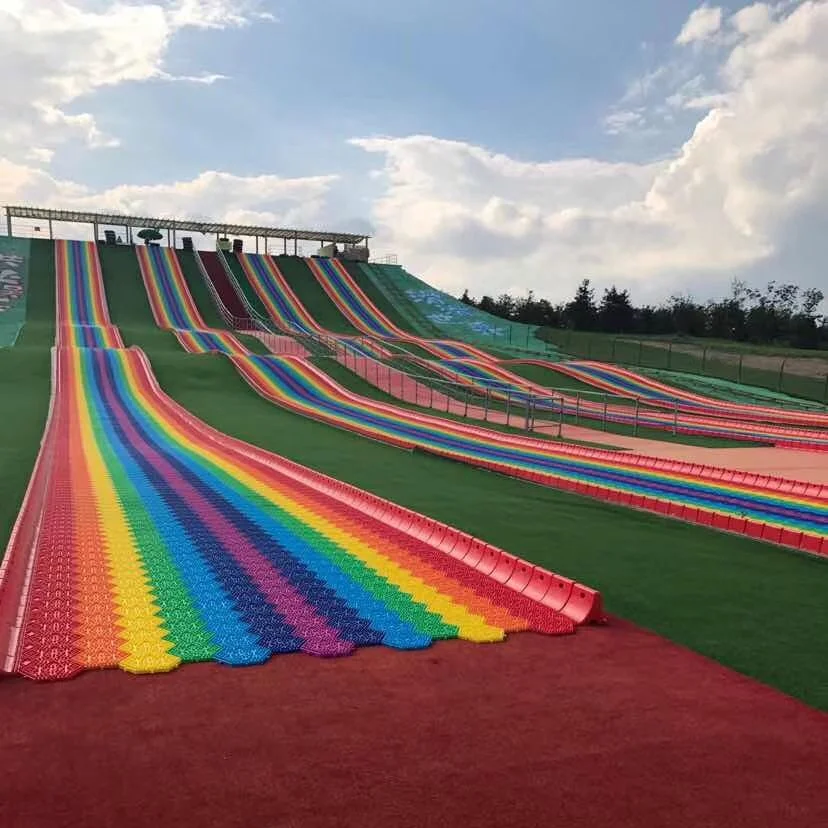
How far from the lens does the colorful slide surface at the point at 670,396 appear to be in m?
17.8

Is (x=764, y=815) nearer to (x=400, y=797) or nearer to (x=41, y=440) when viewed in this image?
(x=400, y=797)

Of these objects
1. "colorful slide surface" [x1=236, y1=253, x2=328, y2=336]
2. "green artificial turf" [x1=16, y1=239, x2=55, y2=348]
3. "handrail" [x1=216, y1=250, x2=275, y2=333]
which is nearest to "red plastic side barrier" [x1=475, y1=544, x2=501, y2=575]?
"green artificial turf" [x1=16, y1=239, x2=55, y2=348]

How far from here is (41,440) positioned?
1301 cm

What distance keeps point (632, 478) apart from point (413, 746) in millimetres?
6890

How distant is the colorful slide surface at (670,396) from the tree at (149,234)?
32.0m

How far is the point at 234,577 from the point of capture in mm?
5113

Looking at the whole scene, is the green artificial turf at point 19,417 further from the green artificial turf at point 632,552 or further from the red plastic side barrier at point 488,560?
the red plastic side barrier at point 488,560

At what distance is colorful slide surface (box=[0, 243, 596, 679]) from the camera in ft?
13.0

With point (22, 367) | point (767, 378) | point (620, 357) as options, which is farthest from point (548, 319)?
point (22, 367)

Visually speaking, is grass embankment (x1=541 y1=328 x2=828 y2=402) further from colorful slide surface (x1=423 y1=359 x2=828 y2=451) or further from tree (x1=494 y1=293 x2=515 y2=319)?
tree (x1=494 y1=293 x2=515 y2=319)

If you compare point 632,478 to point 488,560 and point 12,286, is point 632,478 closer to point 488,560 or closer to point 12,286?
point 488,560

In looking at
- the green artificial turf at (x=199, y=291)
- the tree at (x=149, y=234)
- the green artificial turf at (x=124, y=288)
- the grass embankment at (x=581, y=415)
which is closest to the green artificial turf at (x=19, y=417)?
the green artificial turf at (x=124, y=288)

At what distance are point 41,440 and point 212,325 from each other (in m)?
23.5

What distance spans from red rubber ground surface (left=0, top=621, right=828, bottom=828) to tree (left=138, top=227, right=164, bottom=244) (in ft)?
161
